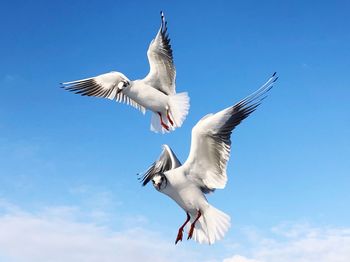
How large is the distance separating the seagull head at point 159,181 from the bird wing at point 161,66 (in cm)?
470

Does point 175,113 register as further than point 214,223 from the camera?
Yes

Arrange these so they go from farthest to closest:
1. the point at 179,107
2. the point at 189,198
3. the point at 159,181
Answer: the point at 179,107 < the point at 189,198 < the point at 159,181

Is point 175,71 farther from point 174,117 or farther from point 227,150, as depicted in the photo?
point 227,150

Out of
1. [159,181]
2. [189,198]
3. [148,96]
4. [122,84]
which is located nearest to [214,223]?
[189,198]

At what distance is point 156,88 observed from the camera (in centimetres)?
1271

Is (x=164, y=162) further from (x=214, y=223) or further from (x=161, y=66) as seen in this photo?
(x=161, y=66)

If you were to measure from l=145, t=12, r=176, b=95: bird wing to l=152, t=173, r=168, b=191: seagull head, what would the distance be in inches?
185

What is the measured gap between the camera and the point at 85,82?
12.3m

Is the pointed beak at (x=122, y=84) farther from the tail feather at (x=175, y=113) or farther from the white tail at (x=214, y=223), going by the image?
the white tail at (x=214, y=223)

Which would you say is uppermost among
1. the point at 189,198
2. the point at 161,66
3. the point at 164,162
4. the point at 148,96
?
the point at 161,66

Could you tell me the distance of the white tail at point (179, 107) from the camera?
12.1m

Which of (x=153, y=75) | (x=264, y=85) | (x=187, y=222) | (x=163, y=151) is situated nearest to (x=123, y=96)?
(x=153, y=75)

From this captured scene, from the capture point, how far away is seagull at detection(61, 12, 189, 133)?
1220 centimetres

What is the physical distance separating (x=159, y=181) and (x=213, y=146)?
38.3 inches
